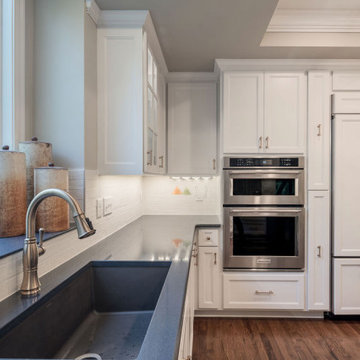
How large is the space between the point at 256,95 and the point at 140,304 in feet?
6.59

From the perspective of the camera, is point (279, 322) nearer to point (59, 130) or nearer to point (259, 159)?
point (259, 159)

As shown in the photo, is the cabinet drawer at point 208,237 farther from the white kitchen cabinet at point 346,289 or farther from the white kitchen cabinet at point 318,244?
the white kitchen cabinet at point 346,289

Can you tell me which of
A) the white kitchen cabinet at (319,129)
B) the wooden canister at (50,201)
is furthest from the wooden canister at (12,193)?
the white kitchen cabinet at (319,129)

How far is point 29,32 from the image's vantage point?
1.51 metres

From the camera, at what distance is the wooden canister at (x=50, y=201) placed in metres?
1.25

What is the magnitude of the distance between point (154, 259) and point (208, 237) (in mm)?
1255

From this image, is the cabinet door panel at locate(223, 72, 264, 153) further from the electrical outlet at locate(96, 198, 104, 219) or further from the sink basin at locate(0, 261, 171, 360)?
the sink basin at locate(0, 261, 171, 360)

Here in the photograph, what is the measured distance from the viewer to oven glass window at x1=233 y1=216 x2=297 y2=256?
248 cm

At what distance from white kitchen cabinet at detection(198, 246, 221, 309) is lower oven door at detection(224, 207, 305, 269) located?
0.11m

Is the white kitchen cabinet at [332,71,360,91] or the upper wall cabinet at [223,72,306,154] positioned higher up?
the white kitchen cabinet at [332,71,360,91]

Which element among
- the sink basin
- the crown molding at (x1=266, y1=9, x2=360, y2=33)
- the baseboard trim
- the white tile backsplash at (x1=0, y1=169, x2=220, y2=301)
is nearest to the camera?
the sink basin

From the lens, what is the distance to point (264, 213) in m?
2.46

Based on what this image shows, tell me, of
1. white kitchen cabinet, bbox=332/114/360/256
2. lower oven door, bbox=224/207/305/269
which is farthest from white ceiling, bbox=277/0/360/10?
lower oven door, bbox=224/207/305/269

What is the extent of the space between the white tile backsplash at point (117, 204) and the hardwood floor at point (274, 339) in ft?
3.60
